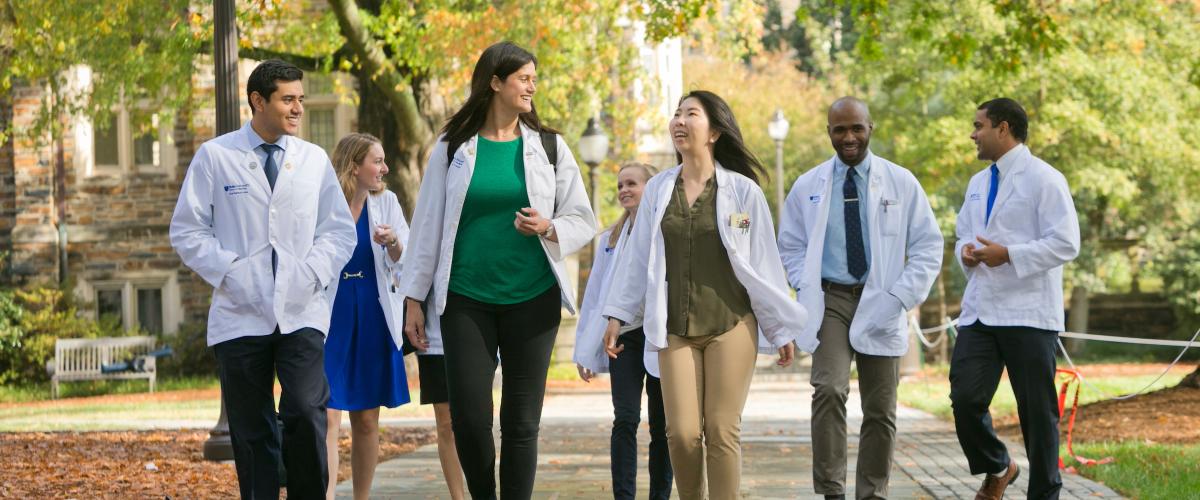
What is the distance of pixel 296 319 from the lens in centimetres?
596

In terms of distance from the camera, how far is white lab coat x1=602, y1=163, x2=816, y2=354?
612 centimetres

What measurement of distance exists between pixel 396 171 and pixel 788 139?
85.3 feet

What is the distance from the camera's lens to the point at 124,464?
1077 centimetres

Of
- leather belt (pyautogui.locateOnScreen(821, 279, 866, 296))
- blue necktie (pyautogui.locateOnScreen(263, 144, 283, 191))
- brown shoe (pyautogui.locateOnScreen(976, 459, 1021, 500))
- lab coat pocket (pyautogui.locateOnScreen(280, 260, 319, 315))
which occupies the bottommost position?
brown shoe (pyautogui.locateOnScreen(976, 459, 1021, 500))

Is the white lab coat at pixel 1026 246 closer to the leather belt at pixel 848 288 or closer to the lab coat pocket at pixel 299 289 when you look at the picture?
the leather belt at pixel 848 288

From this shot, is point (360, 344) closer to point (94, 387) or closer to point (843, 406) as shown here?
point (843, 406)

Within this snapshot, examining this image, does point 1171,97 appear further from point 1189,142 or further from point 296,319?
point 296,319

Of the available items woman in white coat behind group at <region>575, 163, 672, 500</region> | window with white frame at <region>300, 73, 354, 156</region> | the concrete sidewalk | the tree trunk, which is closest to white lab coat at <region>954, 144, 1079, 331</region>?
the concrete sidewalk

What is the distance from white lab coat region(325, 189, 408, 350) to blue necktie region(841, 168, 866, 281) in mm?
2098

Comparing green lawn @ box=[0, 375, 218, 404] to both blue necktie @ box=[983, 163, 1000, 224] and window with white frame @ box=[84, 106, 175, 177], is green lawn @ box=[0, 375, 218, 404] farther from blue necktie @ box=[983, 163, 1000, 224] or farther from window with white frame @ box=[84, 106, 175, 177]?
blue necktie @ box=[983, 163, 1000, 224]

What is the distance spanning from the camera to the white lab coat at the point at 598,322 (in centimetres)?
694

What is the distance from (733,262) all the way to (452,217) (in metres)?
1.13

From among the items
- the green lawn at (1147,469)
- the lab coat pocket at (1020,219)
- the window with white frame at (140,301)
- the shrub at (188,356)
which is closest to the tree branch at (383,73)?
the green lawn at (1147,469)

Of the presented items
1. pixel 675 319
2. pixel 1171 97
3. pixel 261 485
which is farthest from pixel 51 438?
pixel 1171 97
